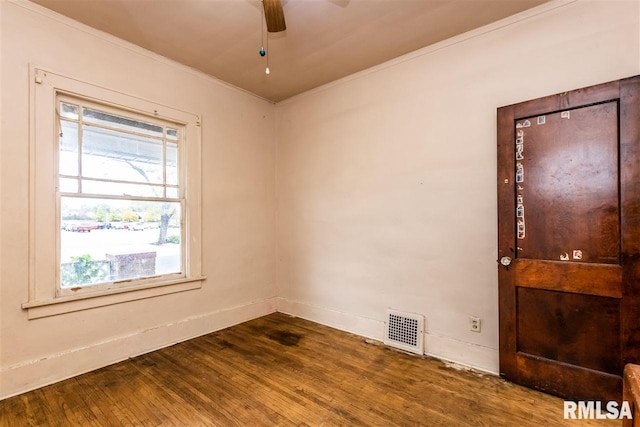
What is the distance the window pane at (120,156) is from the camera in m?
2.54

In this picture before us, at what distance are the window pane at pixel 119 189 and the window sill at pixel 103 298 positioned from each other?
34.2 inches

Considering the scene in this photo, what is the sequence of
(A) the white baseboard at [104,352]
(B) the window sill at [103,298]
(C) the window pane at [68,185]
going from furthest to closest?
(C) the window pane at [68,185] < (B) the window sill at [103,298] < (A) the white baseboard at [104,352]

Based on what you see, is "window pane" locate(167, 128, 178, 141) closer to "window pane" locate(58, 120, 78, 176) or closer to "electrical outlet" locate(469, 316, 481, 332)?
"window pane" locate(58, 120, 78, 176)

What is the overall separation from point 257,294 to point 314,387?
71.4 inches

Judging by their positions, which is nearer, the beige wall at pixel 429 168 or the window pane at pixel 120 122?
the beige wall at pixel 429 168

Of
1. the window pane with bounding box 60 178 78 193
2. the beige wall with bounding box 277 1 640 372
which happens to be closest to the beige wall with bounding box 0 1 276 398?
the window pane with bounding box 60 178 78 193

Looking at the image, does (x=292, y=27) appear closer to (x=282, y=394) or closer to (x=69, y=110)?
(x=69, y=110)

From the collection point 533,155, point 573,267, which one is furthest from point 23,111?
point 573,267

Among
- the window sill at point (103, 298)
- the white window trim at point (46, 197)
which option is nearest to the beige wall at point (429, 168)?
the window sill at point (103, 298)

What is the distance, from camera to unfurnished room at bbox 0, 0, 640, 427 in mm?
1944

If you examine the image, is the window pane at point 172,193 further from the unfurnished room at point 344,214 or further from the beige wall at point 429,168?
the beige wall at point 429,168

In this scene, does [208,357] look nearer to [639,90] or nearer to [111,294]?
[111,294]

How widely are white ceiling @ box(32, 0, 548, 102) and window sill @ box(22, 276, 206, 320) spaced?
224cm

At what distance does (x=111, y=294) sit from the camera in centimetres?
258
